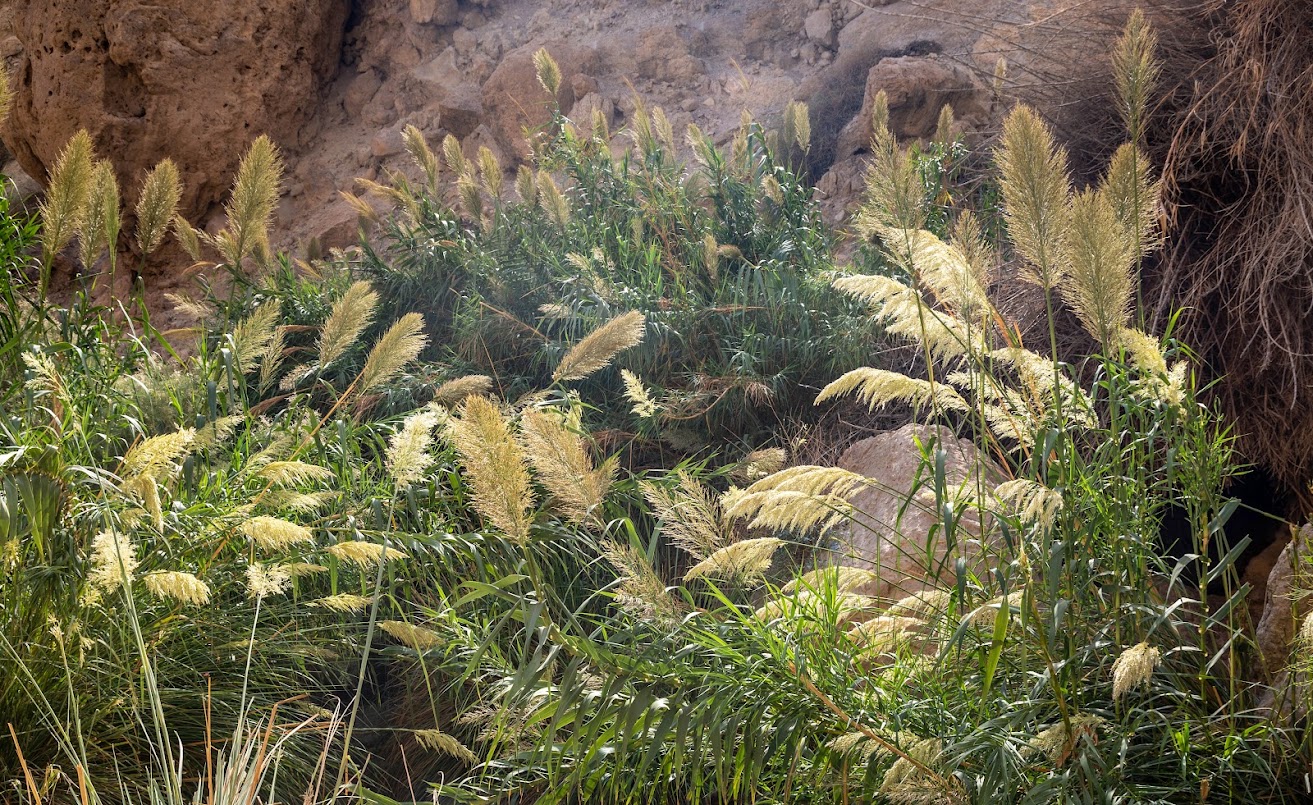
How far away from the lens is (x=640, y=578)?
92.5 inches

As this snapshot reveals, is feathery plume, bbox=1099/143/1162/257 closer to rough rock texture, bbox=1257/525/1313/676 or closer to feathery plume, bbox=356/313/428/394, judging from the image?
rough rock texture, bbox=1257/525/1313/676

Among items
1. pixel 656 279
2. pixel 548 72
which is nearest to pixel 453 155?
pixel 548 72

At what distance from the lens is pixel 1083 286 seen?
7.10 feet

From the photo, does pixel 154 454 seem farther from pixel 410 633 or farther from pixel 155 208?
pixel 155 208

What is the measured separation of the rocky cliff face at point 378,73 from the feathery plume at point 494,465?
5787 millimetres

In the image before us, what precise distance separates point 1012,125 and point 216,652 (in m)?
2.56

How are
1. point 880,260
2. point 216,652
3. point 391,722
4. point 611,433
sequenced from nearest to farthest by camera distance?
point 216,652 < point 391,722 < point 611,433 < point 880,260

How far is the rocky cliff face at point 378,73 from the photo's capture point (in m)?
8.05

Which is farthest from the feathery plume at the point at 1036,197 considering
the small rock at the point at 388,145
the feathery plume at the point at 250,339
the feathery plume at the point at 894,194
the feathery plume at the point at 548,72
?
the small rock at the point at 388,145

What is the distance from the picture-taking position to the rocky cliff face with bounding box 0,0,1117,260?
8055 millimetres

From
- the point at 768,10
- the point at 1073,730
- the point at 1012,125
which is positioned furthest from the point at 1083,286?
the point at 768,10

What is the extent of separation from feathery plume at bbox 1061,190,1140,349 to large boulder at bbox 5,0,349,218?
25.4 feet

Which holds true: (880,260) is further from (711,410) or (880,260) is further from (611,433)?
(611,433)

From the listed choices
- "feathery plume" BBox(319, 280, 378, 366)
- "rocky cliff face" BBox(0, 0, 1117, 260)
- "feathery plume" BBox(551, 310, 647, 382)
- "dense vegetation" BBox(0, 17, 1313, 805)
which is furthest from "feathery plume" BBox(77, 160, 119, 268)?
"rocky cliff face" BBox(0, 0, 1117, 260)
